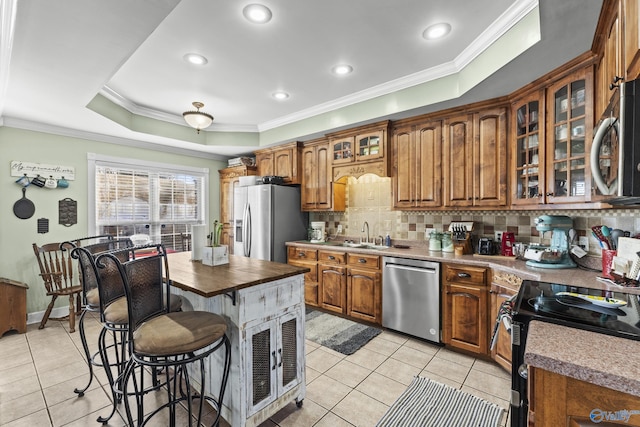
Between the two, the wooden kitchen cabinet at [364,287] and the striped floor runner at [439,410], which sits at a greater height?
the wooden kitchen cabinet at [364,287]

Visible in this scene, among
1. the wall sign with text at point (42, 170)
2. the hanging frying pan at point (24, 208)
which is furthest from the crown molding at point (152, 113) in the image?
the hanging frying pan at point (24, 208)

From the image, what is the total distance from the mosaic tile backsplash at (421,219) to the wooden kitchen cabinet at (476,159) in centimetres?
35

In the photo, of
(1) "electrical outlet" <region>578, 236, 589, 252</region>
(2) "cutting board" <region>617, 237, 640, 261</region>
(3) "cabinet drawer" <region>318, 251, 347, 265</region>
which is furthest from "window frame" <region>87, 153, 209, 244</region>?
(2) "cutting board" <region>617, 237, 640, 261</region>

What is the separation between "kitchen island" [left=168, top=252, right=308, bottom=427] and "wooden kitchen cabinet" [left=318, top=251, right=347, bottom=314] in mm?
1611

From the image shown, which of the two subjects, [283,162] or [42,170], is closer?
[42,170]

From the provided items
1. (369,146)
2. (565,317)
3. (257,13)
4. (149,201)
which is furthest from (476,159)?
(149,201)

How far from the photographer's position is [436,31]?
2.23 m

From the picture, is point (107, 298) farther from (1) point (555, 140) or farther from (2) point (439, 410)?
(1) point (555, 140)

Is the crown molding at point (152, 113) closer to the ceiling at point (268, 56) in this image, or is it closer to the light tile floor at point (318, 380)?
the ceiling at point (268, 56)

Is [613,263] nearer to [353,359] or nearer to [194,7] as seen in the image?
[353,359]

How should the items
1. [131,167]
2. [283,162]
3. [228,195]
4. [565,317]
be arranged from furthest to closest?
[228,195] → [283,162] → [131,167] → [565,317]

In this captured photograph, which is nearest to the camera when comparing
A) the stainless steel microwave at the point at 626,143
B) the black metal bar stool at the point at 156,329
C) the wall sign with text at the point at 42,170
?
the stainless steel microwave at the point at 626,143

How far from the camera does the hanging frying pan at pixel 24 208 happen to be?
3.46 m

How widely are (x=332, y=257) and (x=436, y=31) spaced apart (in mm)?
2580
